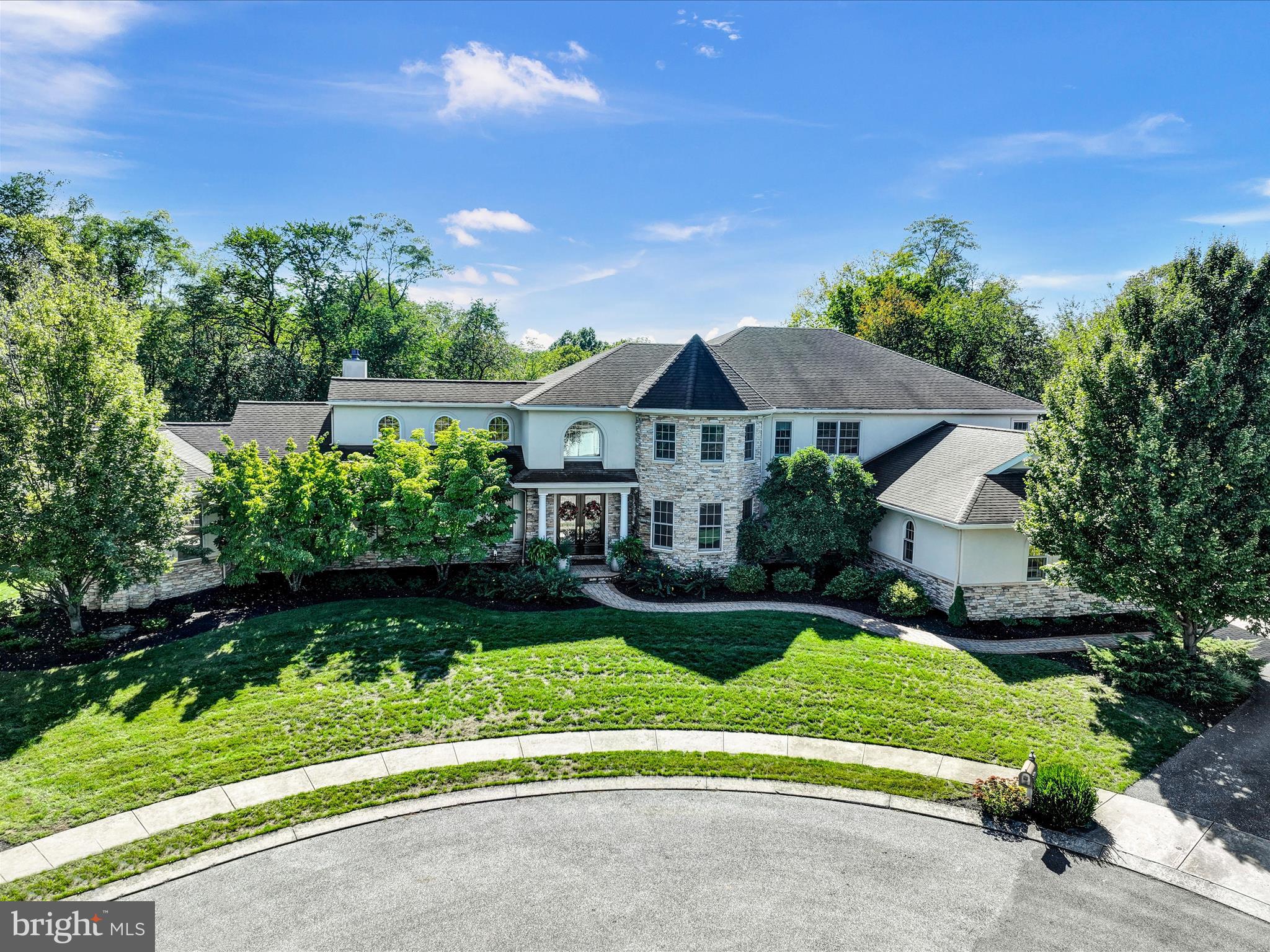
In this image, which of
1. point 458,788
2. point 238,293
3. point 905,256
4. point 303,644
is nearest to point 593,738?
point 458,788

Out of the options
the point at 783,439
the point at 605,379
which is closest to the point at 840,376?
the point at 783,439

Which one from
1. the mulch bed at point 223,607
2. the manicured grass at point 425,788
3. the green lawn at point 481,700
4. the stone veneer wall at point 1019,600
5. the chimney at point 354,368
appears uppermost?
the chimney at point 354,368

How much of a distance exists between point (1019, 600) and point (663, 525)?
1085 cm

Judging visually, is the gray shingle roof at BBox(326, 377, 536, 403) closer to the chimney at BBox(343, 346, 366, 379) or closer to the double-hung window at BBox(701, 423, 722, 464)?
the chimney at BBox(343, 346, 366, 379)

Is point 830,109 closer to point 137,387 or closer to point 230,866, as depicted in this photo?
point 137,387

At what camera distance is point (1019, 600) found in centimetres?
1855

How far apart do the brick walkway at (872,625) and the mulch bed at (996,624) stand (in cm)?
24

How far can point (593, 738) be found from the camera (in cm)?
1170

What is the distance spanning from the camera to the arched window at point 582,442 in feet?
76.1

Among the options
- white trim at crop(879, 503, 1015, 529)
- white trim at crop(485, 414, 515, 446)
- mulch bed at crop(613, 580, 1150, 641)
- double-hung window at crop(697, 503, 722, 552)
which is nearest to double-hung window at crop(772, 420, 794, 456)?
double-hung window at crop(697, 503, 722, 552)

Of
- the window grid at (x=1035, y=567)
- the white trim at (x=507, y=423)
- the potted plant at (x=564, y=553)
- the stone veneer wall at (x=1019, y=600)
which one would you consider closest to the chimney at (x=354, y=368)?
the white trim at (x=507, y=423)

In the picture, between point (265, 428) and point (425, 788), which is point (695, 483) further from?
point (265, 428)

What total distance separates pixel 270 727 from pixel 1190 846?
14557mm

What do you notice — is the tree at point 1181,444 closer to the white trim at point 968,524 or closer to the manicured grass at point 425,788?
the white trim at point 968,524
